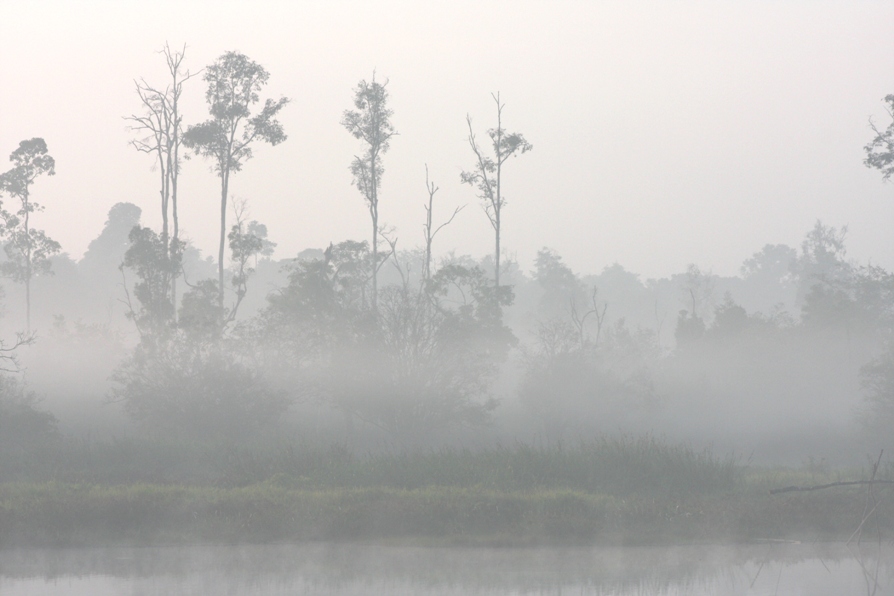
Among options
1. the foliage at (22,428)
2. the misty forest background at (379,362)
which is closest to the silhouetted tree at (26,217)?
the misty forest background at (379,362)

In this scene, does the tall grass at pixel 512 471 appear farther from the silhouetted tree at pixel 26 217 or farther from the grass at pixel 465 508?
the silhouetted tree at pixel 26 217

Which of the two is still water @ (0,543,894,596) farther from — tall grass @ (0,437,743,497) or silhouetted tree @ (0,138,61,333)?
silhouetted tree @ (0,138,61,333)

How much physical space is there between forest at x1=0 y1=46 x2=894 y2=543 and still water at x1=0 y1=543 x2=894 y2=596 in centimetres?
90

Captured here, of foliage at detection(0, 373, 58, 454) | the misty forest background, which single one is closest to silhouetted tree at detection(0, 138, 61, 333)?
the misty forest background

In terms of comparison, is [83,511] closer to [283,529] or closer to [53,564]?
[53,564]

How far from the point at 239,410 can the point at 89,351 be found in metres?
28.6

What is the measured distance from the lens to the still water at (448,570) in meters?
9.39

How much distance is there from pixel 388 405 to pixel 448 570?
860 inches

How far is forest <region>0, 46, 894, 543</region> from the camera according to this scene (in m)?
13.0

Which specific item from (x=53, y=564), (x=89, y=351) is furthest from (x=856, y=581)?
(x=89, y=351)

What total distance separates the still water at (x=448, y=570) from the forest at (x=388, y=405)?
90 cm

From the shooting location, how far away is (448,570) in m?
10.3

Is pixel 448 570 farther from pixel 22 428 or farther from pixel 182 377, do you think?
pixel 182 377

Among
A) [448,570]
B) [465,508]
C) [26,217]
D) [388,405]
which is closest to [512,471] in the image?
[465,508]
